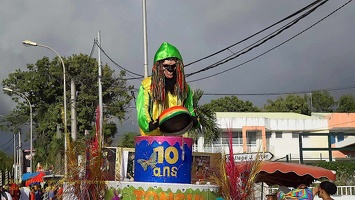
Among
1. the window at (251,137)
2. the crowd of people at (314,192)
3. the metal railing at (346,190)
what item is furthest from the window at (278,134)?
the crowd of people at (314,192)

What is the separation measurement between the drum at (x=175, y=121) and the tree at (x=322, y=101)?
5717cm

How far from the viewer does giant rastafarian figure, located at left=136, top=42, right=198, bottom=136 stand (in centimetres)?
668

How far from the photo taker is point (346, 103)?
2372 inches

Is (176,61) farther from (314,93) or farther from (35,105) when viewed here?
(314,93)

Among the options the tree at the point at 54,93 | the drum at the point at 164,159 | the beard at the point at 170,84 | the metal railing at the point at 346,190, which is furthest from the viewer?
the tree at the point at 54,93

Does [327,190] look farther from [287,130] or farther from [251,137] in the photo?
[287,130]

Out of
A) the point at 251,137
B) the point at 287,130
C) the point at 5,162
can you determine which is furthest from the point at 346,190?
the point at 5,162

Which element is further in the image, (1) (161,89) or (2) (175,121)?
(1) (161,89)

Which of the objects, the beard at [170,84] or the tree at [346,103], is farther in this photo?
the tree at [346,103]

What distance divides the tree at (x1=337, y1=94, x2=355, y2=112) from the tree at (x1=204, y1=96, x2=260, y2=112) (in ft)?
29.3

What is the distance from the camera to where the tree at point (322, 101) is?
6209 cm

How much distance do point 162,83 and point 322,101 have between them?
57731 millimetres

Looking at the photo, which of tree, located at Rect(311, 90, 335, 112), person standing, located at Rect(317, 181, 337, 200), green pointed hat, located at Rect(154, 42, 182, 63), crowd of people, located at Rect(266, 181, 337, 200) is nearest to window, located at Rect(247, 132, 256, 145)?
tree, located at Rect(311, 90, 335, 112)

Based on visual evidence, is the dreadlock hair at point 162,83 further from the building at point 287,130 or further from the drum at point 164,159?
the building at point 287,130
